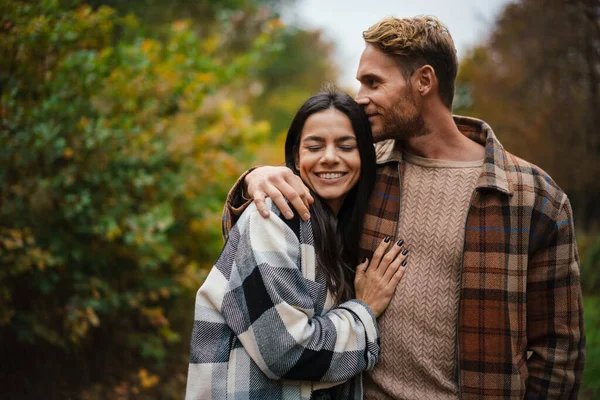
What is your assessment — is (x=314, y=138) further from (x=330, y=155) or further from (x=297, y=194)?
(x=297, y=194)

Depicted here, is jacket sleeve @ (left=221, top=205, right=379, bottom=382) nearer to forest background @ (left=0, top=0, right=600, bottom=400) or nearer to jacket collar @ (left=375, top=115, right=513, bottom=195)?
jacket collar @ (left=375, top=115, right=513, bottom=195)

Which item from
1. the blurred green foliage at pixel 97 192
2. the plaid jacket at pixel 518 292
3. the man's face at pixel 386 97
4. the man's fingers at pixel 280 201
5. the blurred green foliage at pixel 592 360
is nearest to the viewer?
the man's fingers at pixel 280 201

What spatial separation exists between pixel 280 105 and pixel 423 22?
1844 centimetres

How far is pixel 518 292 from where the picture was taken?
201 cm

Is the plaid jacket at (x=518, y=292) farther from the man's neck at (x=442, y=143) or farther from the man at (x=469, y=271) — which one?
the man's neck at (x=442, y=143)

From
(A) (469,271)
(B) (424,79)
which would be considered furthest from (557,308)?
(B) (424,79)

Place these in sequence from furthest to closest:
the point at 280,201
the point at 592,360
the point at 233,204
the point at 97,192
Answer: the point at 97,192, the point at 592,360, the point at 233,204, the point at 280,201

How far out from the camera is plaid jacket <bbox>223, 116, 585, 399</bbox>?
6.52 ft

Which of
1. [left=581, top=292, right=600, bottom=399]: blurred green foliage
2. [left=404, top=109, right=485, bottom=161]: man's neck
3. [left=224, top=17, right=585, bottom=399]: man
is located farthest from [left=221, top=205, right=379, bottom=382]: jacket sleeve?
[left=581, top=292, right=600, bottom=399]: blurred green foliage

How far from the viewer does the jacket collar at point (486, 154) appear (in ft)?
6.64

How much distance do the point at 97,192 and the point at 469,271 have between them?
2.75 meters

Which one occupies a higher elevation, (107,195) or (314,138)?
(314,138)

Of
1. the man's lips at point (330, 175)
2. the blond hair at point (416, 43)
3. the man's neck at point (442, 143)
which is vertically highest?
the blond hair at point (416, 43)

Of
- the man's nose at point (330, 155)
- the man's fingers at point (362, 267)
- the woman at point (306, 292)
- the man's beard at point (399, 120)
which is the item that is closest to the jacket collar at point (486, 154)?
the man's beard at point (399, 120)
